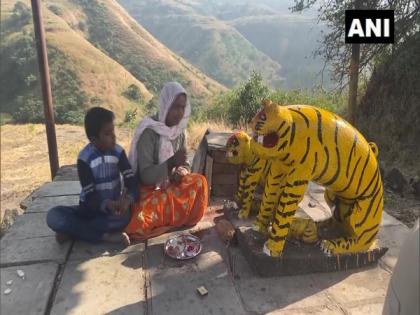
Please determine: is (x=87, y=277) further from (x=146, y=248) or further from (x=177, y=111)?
(x=177, y=111)

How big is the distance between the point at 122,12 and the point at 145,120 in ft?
258

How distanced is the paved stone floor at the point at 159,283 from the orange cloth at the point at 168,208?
0.43 ft

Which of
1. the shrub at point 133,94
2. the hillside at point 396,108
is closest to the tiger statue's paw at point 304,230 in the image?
the hillside at point 396,108

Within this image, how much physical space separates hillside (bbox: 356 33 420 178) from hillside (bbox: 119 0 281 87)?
6991 cm

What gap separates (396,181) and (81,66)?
43885 mm

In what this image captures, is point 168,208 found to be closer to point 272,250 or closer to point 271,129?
point 272,250

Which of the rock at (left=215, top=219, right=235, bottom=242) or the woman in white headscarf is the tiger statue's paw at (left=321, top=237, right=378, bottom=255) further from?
the woman in white headscarf

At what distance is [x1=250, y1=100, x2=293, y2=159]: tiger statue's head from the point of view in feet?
9.36

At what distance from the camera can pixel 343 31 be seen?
8.68 m

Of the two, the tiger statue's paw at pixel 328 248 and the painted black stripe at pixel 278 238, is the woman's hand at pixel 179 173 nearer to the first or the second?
the painted black stripe at pixel 278 238

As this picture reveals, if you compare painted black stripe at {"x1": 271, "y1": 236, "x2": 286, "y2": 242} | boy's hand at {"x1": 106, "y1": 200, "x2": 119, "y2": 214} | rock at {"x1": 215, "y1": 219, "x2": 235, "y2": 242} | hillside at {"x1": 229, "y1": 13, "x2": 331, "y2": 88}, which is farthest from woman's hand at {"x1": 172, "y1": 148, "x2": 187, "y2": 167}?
hillside at {"x1": 229, "y1": 13, "x2": 331, "y2": 88}

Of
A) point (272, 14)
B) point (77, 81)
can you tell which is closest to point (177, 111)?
point (77, 81)

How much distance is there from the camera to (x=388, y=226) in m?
4.04

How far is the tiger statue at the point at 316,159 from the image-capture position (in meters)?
2.92
